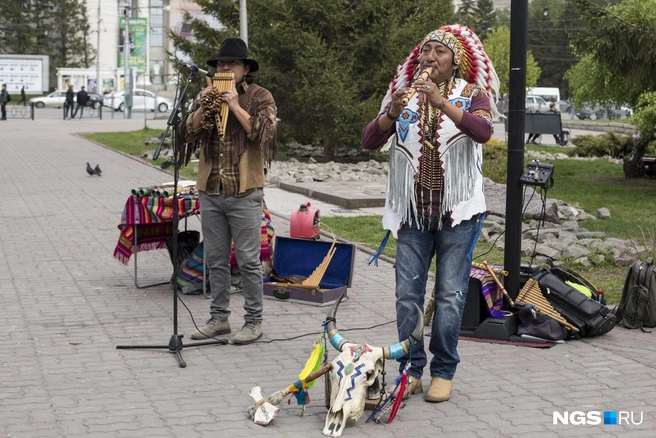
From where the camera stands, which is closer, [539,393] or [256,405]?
[256,405]

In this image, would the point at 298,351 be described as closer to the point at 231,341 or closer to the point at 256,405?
the point at 231,341

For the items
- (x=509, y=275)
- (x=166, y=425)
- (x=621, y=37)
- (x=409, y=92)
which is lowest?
(x=166, y=425)

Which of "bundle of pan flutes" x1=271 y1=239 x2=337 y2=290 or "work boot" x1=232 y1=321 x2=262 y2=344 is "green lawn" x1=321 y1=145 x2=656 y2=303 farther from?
"work boot" x1=232 y1=321 x2=262 y2=344

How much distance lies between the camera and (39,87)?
63500mm

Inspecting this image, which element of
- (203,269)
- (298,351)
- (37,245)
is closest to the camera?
(298,351)

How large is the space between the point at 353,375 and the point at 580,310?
2526 mm

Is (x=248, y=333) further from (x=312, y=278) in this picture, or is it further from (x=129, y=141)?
(x=129, y=141)

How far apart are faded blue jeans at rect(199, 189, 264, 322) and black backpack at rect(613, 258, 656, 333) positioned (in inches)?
109

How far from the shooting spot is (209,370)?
621cm

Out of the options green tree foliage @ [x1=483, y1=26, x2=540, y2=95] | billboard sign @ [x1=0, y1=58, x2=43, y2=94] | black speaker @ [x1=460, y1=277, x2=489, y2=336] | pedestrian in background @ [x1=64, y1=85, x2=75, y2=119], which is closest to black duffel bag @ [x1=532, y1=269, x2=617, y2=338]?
black speaker @ [x1=460, y1=277, x2=489, y2=336]

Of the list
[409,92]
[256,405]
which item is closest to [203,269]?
[256,405]

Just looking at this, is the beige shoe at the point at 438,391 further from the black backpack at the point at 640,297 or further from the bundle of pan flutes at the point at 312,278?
the bundle of pan flutes at the point at 312,278

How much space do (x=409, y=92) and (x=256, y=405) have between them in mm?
1848

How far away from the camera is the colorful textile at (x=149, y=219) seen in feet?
26.9
